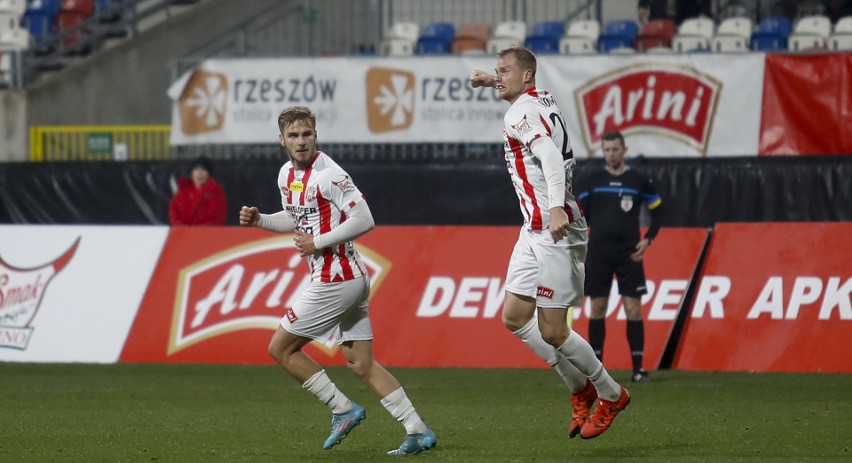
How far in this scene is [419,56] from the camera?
60.6ft

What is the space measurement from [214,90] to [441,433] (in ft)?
35.5

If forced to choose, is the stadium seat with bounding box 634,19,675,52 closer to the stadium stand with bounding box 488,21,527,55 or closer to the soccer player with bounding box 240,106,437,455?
the stadium stand with bounding box 488,21,527,55

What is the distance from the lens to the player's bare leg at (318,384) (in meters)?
8.25

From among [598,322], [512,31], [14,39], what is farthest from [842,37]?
[14,39]

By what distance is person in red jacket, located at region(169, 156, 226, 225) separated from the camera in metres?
16.2

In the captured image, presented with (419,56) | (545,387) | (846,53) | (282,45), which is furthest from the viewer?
(282,45)

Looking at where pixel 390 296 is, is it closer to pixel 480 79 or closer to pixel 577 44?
pixel 480 79

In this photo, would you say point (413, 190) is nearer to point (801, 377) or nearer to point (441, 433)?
point (801, 377)

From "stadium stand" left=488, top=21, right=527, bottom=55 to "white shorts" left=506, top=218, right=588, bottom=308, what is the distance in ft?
38.2

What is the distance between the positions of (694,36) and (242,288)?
292 inches

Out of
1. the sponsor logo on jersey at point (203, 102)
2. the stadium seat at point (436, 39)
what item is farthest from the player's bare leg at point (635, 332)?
the stadium seat at point (436, 39)

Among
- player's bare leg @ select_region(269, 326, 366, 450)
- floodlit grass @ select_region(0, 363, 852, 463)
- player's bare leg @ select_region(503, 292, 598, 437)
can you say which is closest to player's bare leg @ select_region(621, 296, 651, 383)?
floodlit grass @ select_region(0, 363, 852, 463)

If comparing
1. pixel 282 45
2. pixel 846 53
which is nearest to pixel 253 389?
pixel 846 53

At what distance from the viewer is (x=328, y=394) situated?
27.3 ft
